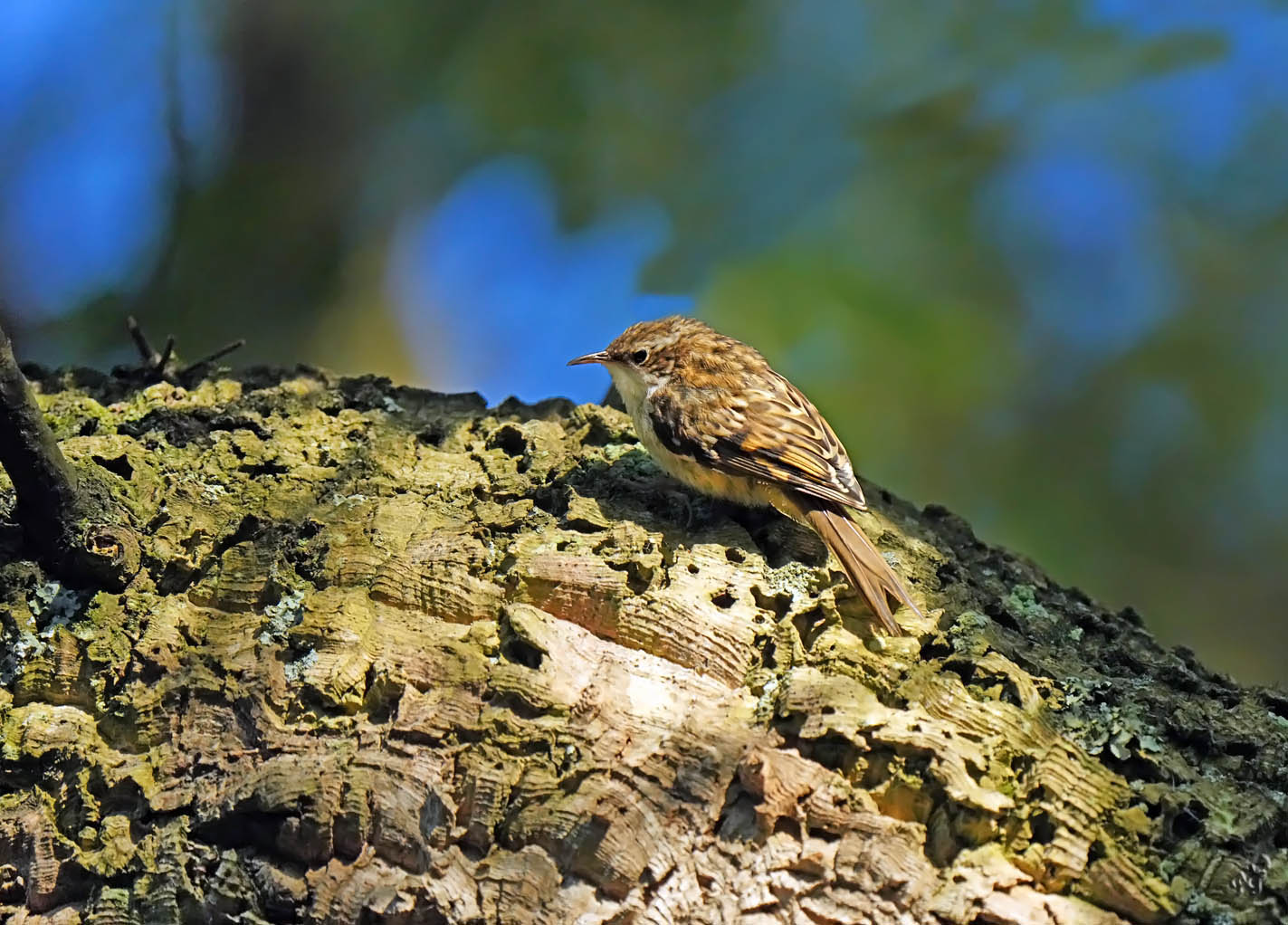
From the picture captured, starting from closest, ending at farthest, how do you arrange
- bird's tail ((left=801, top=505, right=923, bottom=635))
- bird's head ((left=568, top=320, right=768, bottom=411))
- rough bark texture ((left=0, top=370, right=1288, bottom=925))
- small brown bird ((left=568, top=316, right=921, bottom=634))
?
rough bark texture ((left=0, top=370, right=1288, bottom=925)) < bird's tail ((left=801, top=505, right=923, bottom=635)) < small brown bird ((left=568, top=316, right=921, bottom=634)) < bird's head ((left=568, top=320, right=768, bottom=411))

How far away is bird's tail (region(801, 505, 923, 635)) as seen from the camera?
252 cm

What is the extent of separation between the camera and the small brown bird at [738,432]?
115 inches

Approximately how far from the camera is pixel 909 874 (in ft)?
6.51

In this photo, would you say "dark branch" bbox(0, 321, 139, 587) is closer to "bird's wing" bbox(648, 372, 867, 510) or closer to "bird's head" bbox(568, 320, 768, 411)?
"bird's wing" bbox(648, 372, 867, 510)

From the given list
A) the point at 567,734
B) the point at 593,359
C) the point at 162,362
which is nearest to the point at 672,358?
the point at 593,359

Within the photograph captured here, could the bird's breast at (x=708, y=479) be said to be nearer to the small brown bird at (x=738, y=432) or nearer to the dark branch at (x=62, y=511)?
the small brown bird at (x=738, y=432)

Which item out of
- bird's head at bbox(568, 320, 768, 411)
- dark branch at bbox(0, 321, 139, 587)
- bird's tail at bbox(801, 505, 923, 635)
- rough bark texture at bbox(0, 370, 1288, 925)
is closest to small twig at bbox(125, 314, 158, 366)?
rough bark texture at bbox(0, 370, 1288, 925)

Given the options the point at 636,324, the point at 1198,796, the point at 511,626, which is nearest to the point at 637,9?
the point at 636,324

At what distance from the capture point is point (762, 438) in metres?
3.63

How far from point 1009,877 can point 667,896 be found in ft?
1.97

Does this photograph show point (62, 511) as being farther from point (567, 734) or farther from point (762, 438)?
point (762, 438)

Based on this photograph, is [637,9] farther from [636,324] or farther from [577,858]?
[577,858]

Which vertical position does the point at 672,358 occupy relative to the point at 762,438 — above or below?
above

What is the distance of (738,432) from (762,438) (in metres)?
0.08
